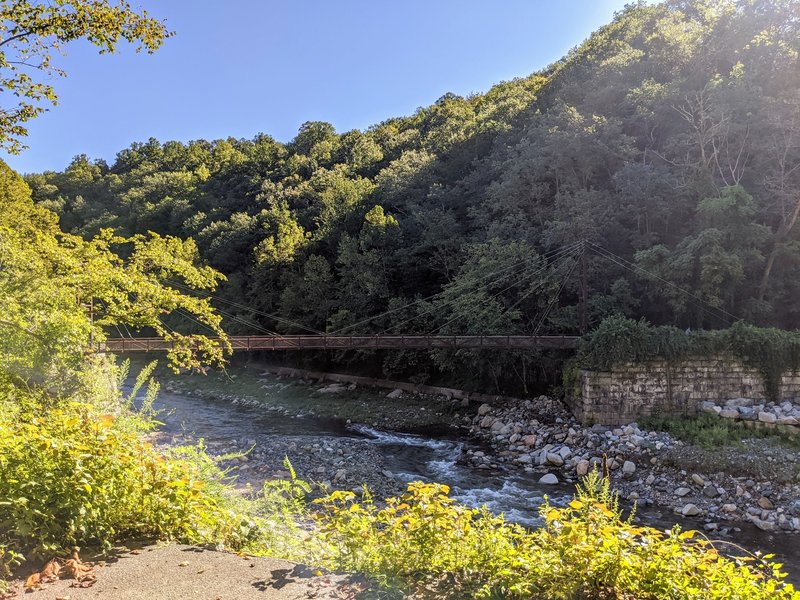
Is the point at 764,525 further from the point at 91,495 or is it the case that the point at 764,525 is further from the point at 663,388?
the point at 91,495

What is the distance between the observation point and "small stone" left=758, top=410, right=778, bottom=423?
13211mm

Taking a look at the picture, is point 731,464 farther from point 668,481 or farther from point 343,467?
point 343,467

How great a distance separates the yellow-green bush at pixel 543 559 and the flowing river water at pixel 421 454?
15.8 ft

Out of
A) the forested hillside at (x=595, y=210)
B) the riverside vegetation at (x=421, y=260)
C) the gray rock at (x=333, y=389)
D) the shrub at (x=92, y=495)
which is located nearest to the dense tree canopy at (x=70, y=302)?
the riverside vegetation at (x=421, y=260)

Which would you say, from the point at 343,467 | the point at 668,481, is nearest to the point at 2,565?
the point at 343,467

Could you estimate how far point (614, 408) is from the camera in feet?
49.5

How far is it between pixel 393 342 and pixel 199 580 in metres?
15.3

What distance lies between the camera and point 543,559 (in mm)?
2703

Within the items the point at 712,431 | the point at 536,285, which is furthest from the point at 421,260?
the point at 712,431

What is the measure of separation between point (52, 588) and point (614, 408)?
1504 centimetres

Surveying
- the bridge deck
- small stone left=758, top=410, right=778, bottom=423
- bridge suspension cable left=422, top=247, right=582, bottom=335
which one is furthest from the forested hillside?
small stone left=758, top=410, right=778, bottom=423

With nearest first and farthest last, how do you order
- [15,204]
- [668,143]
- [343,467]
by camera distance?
[343,467], [668,143], [15,204]

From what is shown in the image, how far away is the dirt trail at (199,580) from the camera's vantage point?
106 inches

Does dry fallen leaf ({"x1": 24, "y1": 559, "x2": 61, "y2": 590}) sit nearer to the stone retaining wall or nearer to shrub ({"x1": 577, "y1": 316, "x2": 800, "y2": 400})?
the stone retaining wall
